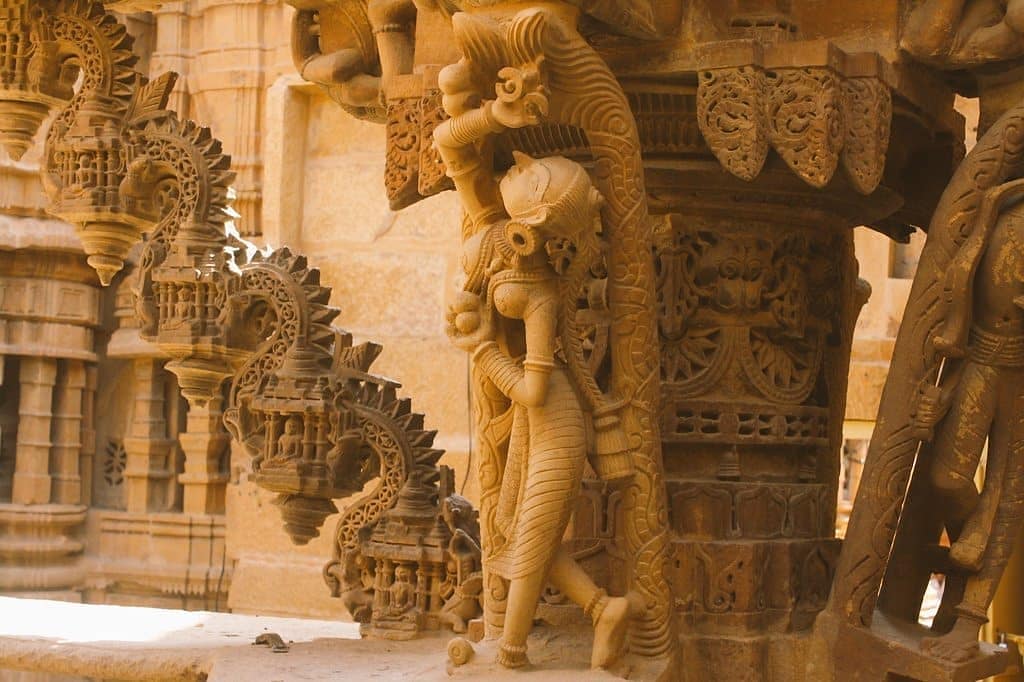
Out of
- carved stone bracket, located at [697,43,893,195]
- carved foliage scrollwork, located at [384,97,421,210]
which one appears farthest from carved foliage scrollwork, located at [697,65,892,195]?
carved foliage scrollwork, located at [384,97,421,210]

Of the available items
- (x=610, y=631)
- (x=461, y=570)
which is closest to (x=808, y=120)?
(x=610, y=631)

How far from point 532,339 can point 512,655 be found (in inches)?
26.3

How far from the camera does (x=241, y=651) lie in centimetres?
403

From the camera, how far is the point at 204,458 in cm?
845

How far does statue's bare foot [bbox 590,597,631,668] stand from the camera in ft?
10.4

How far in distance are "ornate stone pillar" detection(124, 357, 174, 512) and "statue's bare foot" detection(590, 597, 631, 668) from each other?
6.05 meters

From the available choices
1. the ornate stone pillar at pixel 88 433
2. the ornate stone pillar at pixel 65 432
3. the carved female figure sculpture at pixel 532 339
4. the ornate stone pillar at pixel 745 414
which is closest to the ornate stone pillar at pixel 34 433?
the ornate stone pillar at pixel 65 432

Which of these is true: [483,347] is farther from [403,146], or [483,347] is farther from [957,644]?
[957,644]

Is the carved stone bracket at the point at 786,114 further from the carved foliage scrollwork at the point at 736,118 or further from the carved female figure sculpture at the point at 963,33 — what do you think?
the carved female figure sculpture at the point at 963,33

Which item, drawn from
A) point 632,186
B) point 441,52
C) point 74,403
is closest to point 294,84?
point 74,403

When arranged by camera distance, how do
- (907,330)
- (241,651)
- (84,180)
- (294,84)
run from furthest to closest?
1. (294,84)
2. (84,180)
3. (241,651)
4. (907,330)

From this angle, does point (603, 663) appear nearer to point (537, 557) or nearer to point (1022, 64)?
point (537, 557)

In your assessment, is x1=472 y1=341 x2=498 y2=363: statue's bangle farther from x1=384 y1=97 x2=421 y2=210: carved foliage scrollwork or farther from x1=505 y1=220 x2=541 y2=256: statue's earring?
x1=384 y1=97 x2=421 y2=210: carved foliage scrollwork

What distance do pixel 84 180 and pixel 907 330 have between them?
2.71 metres
